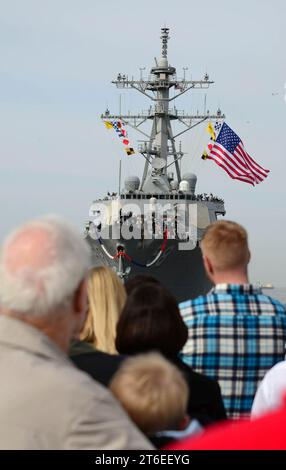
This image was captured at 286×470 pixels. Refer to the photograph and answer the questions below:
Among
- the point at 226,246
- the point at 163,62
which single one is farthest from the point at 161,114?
the point at 226,246

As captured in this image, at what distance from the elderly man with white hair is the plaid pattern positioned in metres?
1.59

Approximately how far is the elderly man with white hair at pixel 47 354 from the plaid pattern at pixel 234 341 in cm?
159

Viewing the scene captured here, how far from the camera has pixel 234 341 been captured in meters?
3.51

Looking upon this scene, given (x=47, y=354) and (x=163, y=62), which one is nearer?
(x=47, y=354)

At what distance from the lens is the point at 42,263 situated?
6.10 feet

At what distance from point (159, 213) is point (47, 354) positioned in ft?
86.0

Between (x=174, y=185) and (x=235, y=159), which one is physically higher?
(x=174, y=185)

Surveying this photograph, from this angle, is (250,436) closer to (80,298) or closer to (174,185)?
(80,298)

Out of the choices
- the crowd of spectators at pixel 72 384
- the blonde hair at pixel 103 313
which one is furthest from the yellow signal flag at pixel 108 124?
the crowd of spectators at pixel 72 384

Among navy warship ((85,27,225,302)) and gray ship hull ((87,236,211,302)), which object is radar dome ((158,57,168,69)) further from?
gray ship hull ((87,236,211,302))
